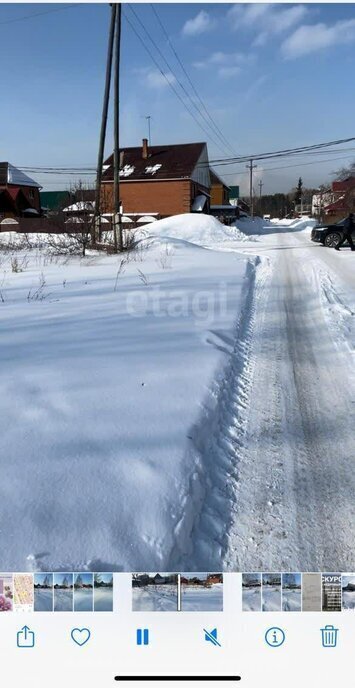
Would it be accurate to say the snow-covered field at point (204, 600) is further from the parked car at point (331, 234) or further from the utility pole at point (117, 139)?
the parked car at point (331, 234)

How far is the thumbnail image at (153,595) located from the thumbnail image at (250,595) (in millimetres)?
169

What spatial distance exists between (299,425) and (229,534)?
1.33m

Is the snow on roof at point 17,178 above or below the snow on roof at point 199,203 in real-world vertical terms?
above

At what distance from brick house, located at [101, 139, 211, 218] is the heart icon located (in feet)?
106

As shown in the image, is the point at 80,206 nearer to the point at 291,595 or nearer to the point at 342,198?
the point at 291,595

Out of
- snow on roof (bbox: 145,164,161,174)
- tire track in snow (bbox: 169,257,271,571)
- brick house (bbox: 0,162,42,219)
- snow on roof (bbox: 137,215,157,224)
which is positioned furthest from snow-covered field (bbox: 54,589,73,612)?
brick house (bbox: 0,162,42,219)

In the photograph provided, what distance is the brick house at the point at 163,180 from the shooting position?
105 feet

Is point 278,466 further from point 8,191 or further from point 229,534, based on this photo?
point 8,191

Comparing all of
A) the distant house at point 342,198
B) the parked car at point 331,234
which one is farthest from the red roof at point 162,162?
the parked car at point 331,234

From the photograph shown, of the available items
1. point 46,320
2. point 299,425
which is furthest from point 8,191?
point 299,425

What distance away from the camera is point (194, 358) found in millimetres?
4395

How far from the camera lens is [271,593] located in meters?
1.09

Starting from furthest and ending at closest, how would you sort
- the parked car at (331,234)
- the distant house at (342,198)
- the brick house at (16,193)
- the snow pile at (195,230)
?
1. the brick house at (16,193)
2. the distant house at (342,198)
3. the snow pile at (195,230)
4. the parked car at (331,234)

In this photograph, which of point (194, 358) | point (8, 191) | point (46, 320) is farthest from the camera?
point (8, 191)
